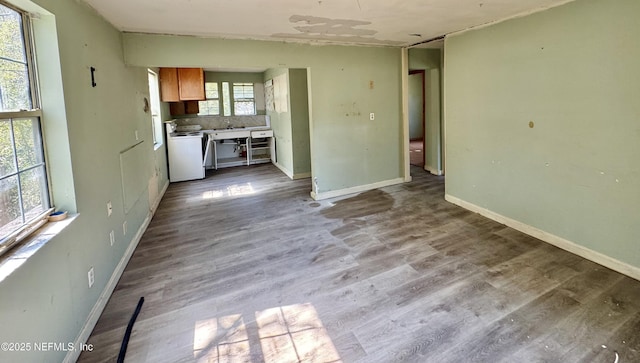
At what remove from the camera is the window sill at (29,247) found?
4.77 ft

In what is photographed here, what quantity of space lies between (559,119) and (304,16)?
257cm

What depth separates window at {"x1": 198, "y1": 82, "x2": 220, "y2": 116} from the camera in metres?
7.98

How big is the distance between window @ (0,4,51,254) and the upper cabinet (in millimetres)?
4145

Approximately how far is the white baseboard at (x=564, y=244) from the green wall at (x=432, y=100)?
2.07 meters

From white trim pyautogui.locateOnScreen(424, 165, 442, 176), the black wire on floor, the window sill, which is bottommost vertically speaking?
the black wire on floor

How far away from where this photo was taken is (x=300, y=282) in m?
2.71

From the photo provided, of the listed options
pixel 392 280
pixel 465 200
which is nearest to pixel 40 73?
pixel 392 280

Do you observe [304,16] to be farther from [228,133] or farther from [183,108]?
[183,108]

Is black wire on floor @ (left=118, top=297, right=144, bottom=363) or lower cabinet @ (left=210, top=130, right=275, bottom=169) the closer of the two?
black wire on floor @ (left=118, top=297, right=144, bottom=363)

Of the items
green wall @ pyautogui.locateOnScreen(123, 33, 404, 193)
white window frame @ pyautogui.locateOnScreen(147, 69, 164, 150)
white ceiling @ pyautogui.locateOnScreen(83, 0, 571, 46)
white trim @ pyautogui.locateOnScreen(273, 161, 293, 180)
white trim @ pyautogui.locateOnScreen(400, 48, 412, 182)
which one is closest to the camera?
white ceiling @ pyautogui.locateOnScreen(83, 0, 571, 46)

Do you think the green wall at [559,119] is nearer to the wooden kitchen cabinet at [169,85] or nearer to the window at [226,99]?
the wooden kitchen cabinet at [169,85]

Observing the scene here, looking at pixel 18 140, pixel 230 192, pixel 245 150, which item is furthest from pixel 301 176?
pixel 18 140

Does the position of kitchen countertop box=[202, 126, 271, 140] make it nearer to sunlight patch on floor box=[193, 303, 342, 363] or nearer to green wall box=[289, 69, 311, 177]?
green wall box=[289, 69, 311, 177]

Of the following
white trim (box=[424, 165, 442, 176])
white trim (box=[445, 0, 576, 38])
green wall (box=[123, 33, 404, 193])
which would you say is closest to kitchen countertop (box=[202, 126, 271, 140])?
green wall (box=[123, 33, 404, 193])
